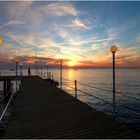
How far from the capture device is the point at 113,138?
5.05 meters

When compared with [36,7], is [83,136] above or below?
below

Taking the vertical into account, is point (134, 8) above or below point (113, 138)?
above

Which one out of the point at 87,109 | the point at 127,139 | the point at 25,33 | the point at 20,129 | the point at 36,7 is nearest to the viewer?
the point at 127,139

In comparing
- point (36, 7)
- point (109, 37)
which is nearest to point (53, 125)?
point (36, 7)

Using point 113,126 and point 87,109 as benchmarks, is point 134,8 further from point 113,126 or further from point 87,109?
point 113,126

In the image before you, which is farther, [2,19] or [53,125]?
[2,19]

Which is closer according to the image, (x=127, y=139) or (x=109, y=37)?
(x=127, y=139)

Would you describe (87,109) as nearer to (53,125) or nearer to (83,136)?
(53,125)

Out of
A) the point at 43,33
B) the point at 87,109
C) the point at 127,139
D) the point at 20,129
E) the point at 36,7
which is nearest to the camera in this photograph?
the point at 127,139

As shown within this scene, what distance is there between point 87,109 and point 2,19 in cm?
1772

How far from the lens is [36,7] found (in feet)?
57.1

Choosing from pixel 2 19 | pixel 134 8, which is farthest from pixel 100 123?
pixel 2 19

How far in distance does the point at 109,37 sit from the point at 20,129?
31.9 metres

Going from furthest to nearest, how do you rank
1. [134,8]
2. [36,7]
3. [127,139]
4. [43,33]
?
[43,33], [134,8], [36,7], [127,139]
